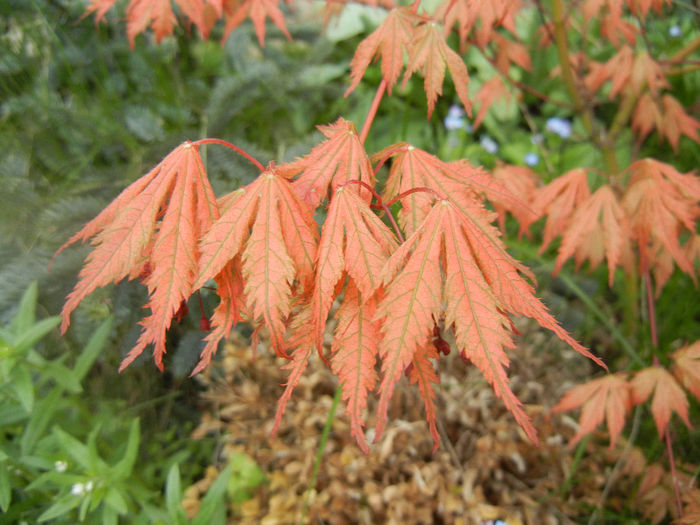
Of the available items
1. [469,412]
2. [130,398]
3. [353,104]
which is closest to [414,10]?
[469,412]

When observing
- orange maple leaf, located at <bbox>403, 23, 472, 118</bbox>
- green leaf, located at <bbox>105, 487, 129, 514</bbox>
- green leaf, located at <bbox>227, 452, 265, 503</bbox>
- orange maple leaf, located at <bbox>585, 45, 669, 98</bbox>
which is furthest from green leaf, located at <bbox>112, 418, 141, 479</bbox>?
orange maple leaf, located at <bbox>585, 45, 669, 98</bbox>

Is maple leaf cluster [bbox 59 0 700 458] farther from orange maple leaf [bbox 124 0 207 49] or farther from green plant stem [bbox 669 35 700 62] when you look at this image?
green plant stem [bbox 669 35 700 62]

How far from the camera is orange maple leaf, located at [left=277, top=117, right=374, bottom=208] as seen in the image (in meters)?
0.69

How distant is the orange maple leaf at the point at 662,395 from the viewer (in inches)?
38.5

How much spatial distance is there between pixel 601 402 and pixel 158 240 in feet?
3.02

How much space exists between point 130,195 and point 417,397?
1.05m

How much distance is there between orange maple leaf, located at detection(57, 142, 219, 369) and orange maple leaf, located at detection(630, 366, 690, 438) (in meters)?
0.90

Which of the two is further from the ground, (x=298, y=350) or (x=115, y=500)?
(x=298, y=350)

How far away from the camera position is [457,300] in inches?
23.0

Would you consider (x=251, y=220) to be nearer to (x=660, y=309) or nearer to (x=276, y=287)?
(x=276, y=287)

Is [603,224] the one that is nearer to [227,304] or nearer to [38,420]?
[227,304]

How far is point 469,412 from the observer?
147 cm

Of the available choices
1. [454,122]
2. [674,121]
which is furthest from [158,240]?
[454,122]

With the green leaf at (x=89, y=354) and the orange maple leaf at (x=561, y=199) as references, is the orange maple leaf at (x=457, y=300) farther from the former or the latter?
the green leaf at (x=89, y=354)
